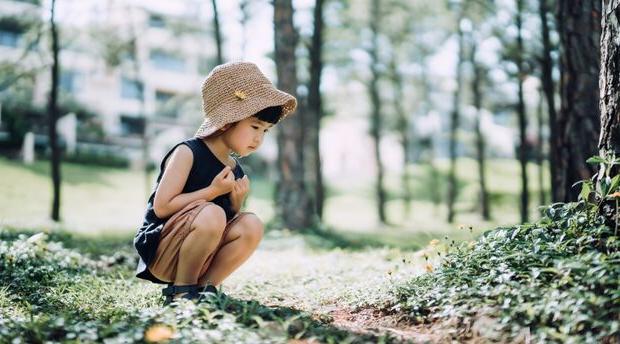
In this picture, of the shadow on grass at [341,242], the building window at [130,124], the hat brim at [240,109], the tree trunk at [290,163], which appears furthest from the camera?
the building window at [130,124]

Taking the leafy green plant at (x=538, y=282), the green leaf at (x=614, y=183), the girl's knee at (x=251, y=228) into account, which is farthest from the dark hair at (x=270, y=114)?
the green leaf at (x=614, y=183)

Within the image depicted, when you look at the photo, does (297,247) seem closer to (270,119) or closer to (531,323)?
(270,119)

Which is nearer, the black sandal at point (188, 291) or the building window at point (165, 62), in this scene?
the black sandal at point (188, 291)

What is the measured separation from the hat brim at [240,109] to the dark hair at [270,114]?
76 millimetres

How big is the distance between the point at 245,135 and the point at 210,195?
473 mm

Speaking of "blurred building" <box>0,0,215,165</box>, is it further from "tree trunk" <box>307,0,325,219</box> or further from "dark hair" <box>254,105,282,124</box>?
"dark hair" <box>254,105,282,124</box>

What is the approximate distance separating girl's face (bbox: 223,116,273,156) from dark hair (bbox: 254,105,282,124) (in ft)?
0.09

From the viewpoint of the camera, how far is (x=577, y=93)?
618cm

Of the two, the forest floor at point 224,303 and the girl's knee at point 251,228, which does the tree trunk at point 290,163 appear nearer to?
the forest floor at point 224,303

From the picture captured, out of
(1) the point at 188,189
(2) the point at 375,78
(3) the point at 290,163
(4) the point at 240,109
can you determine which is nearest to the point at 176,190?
(1) the point at 188,189

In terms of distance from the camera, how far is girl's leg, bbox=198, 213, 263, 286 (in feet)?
12.9

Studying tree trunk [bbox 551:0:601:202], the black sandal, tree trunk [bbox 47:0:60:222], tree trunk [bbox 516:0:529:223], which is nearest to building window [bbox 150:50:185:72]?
tree trunk [bbox 47:0:60:222]

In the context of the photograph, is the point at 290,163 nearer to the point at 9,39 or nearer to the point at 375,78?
the point at 375,78

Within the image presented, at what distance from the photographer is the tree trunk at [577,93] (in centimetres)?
606
